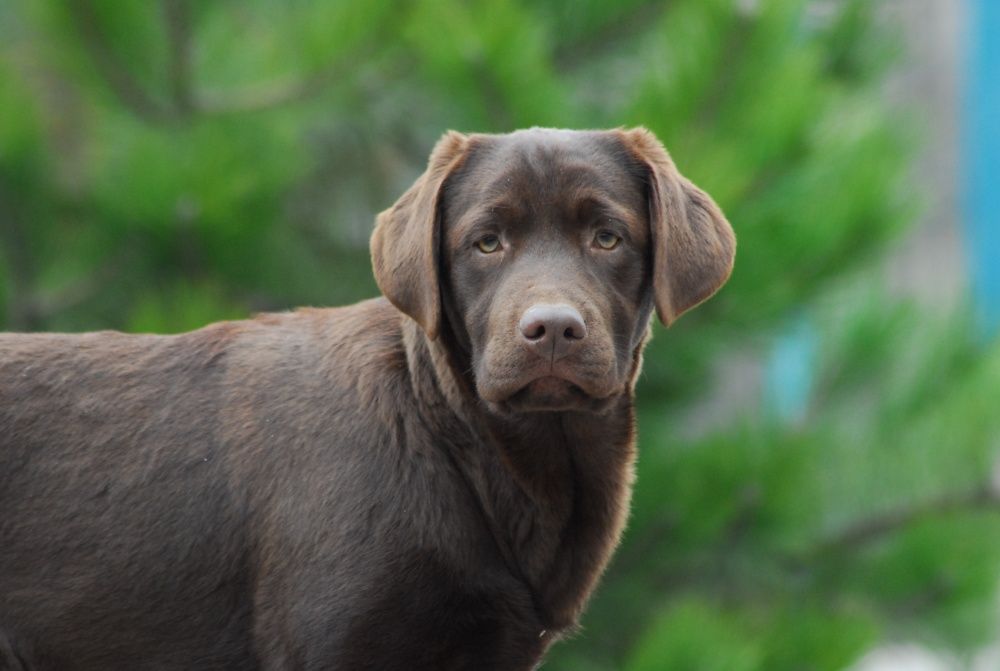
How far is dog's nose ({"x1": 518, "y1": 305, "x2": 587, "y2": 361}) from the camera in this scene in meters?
3.36

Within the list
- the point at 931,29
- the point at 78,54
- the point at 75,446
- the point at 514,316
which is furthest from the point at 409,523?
the point at 931,29

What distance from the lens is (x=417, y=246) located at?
3.62 metres

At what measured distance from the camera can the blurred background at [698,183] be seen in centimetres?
666

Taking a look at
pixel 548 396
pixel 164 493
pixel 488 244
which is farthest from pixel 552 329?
pixel 164 493

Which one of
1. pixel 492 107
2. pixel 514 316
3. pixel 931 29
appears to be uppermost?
pixel 931 29

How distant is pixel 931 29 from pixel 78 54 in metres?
6.56

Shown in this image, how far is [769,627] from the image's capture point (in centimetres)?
716

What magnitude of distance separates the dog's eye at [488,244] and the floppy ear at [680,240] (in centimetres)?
38

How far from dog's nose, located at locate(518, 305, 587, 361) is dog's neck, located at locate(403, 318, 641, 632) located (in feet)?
1.07

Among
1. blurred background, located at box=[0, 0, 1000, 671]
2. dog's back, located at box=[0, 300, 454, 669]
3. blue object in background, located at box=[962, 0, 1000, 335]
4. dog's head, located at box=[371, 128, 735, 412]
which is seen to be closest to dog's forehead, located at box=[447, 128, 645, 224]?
dog's head, located at box=[371, 128, 735, 412]

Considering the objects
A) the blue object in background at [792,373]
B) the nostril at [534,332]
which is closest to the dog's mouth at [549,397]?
the nostril at [534,332]

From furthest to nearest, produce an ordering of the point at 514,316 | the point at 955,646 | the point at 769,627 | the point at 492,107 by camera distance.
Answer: the point at 955,646, the point at 769,627, the point at 492,107, the point at 514,316

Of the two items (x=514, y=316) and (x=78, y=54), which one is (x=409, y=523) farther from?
(x=78, y=54)

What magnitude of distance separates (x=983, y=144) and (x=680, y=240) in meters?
8.59
